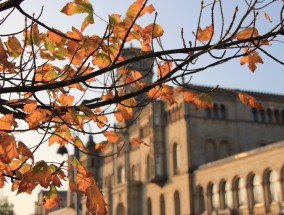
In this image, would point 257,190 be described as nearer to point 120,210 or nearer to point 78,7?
point 120,210

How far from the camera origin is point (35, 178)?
310 cm

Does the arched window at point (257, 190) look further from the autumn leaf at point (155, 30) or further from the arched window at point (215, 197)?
the autumn leaf at point (155, 30)

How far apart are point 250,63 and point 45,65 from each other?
2082 millimetres

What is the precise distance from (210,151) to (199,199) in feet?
15.4

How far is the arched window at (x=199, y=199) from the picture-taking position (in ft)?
119

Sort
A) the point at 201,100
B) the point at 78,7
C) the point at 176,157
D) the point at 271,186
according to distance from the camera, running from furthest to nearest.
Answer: the point at 176,157 < the point at 271,186 < the point at 201,100 < the point at 78,7

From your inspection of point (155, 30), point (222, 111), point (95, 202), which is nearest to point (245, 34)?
point (155, 30)

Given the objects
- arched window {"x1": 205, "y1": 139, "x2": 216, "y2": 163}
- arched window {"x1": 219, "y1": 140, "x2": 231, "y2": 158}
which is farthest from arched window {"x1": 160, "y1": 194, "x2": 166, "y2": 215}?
arched window {"x1": 219, "y1": 140, "x2": 231, "y2": 158}

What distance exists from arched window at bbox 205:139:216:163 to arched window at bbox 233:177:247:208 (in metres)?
6.25

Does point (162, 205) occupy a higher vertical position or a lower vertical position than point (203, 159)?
lower

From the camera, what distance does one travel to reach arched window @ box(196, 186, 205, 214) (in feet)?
119

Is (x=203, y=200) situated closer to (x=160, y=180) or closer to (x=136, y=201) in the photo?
(x=160, y=180)

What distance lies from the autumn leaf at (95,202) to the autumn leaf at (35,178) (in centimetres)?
40

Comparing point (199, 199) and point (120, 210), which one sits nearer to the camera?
point (199, 199)
